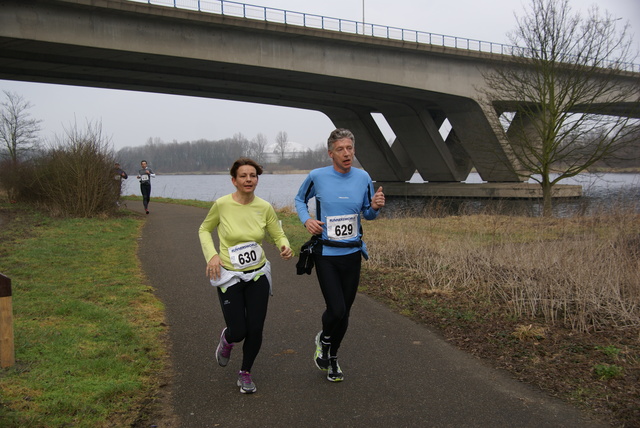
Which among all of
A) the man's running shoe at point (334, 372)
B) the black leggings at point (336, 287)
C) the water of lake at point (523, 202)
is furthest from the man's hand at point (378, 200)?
the water of lake at point (523, 202)

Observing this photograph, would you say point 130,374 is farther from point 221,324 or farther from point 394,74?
point 394,74

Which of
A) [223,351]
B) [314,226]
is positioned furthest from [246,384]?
[314,226]

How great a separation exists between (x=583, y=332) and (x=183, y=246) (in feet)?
28.5

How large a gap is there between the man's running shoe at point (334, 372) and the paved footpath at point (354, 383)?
5cm

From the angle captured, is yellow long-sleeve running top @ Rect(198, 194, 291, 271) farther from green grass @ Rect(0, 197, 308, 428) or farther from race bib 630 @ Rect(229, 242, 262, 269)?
green grass @ Rect(0, 197, 308, 428)

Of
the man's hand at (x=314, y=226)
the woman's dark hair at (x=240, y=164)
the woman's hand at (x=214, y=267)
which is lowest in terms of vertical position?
the woman's hand at (x=214, y=267)

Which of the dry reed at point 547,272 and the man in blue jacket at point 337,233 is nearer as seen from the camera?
the man in blue jacket at point 337,233

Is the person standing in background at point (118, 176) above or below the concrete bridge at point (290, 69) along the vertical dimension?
below

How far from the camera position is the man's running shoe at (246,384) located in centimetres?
417

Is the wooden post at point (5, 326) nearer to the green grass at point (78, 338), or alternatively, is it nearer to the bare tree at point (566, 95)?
the green grass at point (78, 338)

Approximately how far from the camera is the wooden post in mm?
4361

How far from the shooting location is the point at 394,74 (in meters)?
33.0

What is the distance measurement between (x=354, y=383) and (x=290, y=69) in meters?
26.5

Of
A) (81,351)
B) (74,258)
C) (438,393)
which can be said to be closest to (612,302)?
(438,393)
